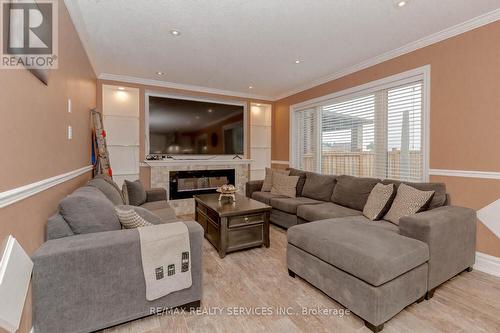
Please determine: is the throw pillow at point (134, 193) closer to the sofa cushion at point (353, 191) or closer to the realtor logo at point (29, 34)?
the realtor logo at point (29, 34)

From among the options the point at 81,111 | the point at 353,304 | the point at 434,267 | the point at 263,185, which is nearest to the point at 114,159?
the point at 81,111

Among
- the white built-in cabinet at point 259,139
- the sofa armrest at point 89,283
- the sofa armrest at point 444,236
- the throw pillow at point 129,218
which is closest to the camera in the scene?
the sofa armrest at point 89,283

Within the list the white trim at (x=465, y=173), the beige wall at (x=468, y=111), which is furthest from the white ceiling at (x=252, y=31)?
the white trim at (x=465, y=173)

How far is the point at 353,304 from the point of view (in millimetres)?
1676

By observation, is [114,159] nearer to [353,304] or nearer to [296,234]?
[296,234]

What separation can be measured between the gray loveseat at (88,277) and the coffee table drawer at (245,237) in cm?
109

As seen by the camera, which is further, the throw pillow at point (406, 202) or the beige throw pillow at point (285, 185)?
the beige throw pillow at point (285, 185)

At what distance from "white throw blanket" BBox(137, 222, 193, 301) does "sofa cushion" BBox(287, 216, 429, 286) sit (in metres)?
1.04

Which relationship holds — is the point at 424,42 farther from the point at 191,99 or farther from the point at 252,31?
the point at 191,99

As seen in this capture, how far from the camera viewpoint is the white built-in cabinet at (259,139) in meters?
5.70

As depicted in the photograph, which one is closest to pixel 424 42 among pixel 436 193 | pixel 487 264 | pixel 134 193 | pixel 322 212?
pixel 436 193

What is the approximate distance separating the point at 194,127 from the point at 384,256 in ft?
13.7

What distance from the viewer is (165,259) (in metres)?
1.62

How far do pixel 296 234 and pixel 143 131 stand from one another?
362cm
